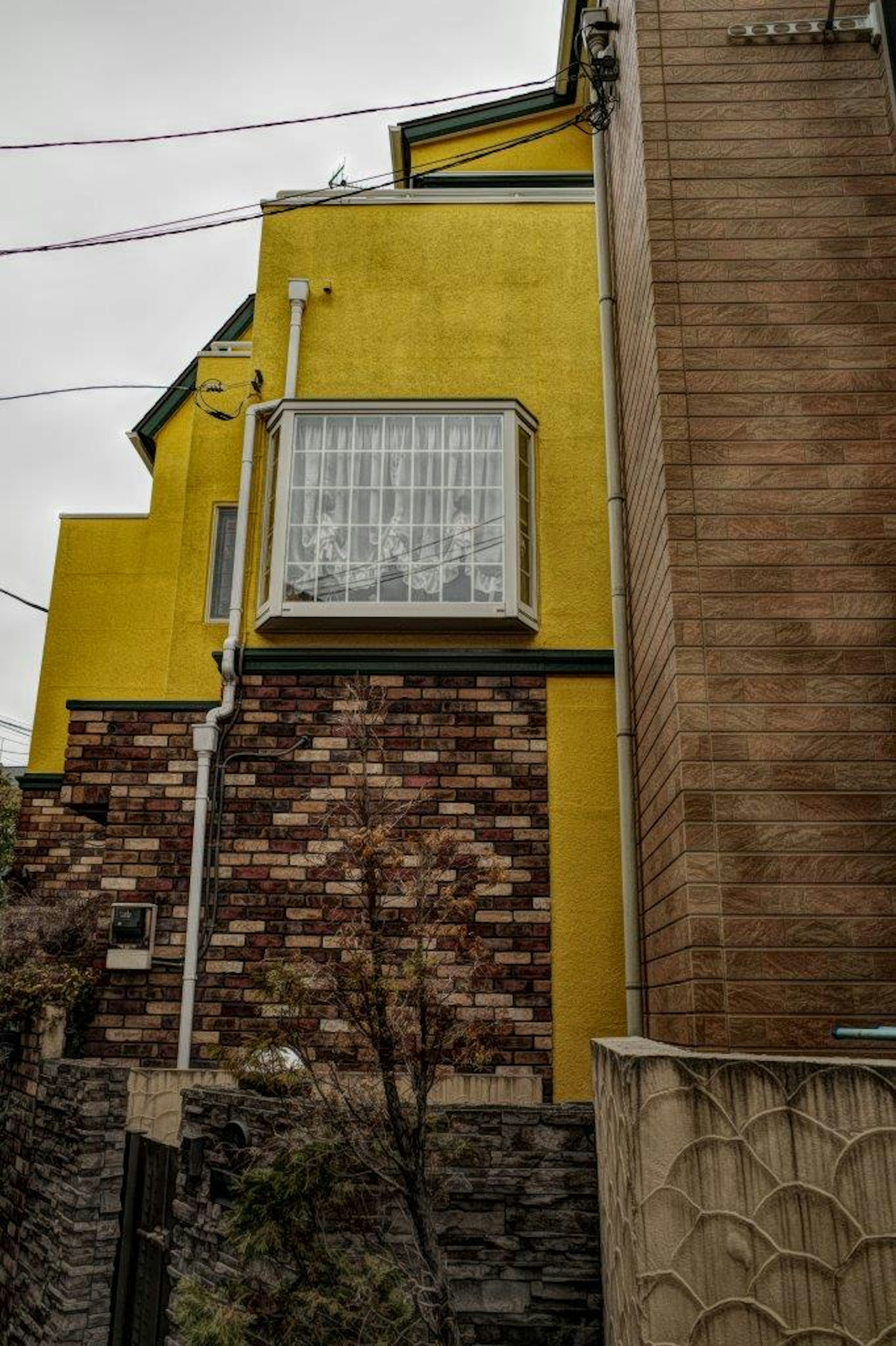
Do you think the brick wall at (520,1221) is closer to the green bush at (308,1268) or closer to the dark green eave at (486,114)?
the green bush at (308,1268)

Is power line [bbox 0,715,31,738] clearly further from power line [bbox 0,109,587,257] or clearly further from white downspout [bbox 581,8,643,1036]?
white downspout [bbox 581,8,643,1036]

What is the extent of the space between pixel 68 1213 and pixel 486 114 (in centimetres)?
870

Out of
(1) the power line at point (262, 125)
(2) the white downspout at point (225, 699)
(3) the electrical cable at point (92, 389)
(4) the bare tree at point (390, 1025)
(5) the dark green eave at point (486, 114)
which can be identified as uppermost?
(5) the dark green eave at point (486, 114)

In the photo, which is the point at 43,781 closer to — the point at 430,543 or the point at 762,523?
the point at 430,543

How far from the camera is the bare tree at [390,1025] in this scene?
3570 mm

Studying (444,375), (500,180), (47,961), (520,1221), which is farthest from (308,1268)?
(500,180)

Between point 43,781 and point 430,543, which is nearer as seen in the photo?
point 430,543

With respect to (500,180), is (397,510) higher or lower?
lower

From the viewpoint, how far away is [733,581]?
4.10 m

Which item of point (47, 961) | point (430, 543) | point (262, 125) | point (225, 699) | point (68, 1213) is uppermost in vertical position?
point (262, 125)

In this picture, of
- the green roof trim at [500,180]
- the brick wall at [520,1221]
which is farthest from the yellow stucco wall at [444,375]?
the brick wall at [520,1221]

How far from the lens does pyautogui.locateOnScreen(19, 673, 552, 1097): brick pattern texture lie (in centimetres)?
568

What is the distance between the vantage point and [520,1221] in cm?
391

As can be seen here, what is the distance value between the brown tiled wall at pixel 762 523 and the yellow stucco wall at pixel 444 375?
3.38 feet
